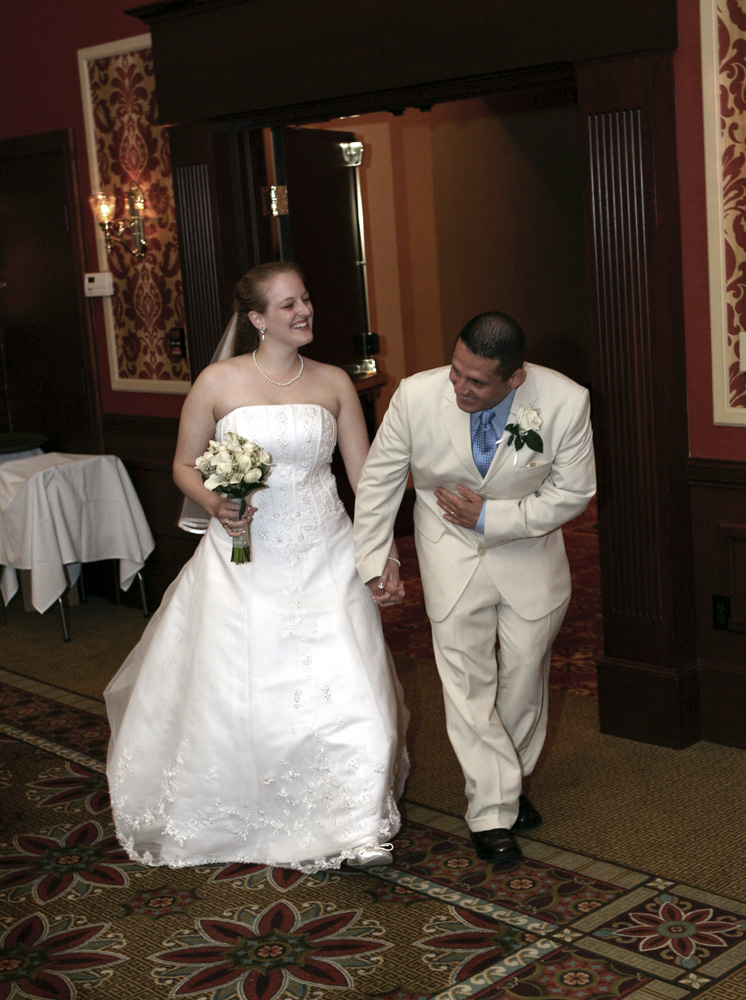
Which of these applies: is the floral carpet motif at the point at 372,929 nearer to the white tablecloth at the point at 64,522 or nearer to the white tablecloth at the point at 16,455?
the white tablecloth at the point at 64,522

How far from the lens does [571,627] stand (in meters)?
6.05

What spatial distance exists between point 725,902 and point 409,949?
0.87 metres

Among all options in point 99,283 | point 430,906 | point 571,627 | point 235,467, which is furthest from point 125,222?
point 430,906

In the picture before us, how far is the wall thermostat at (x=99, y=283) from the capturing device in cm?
683

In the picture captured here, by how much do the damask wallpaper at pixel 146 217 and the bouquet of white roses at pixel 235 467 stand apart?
9.56 ft

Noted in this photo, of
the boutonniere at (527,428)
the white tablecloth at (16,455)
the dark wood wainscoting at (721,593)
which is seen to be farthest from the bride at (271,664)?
the white tablecloth at (16,455)

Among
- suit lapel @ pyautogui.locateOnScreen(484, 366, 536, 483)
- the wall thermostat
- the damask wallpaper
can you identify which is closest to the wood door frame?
suit lapel @ pyautogui.locateOnScreen(484, 366, 536, 483)

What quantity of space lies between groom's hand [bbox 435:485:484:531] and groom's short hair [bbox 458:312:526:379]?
0.40 m

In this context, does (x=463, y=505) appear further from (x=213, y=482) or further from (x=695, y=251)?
(x=695, y=251)

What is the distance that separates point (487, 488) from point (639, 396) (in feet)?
3.65

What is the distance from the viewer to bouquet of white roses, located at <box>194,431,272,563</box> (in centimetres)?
359

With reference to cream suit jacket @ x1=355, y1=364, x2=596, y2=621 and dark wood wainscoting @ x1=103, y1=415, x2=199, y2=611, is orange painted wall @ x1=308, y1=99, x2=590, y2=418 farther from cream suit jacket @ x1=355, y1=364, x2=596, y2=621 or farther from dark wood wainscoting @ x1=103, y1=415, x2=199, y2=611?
cream suit jacket @ x1=355, y1=364, x2=596, y2=621

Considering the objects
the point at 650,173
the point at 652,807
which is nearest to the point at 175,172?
the point at 650,173

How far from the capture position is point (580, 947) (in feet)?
10.3
